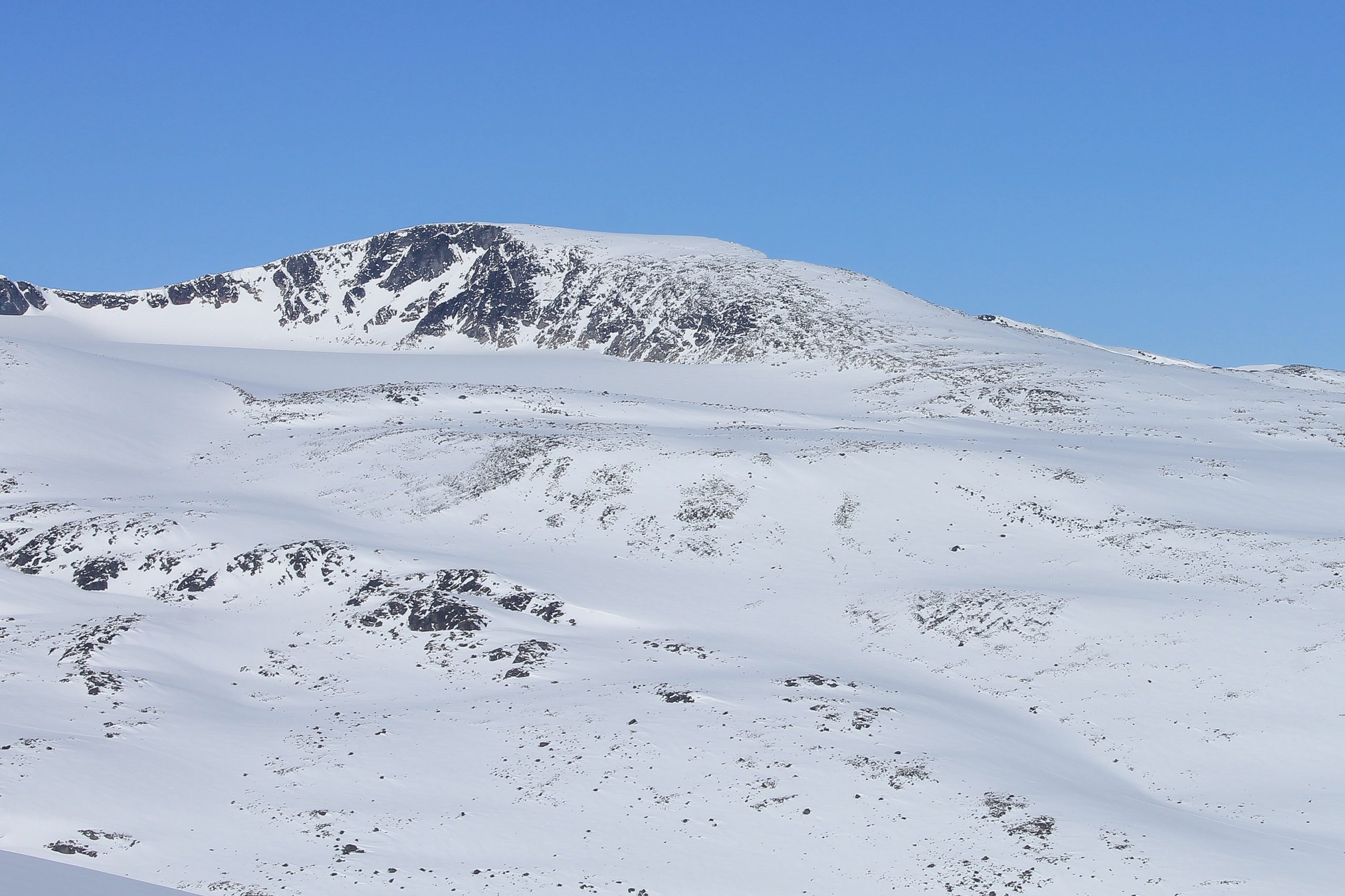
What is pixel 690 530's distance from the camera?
4419 centimetres

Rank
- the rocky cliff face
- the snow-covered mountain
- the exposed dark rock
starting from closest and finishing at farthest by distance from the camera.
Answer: the snow-covered mountain < the exposed dark rock < the rocky cliff face

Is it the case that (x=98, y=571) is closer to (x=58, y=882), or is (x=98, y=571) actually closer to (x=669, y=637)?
(x=669, y=637)

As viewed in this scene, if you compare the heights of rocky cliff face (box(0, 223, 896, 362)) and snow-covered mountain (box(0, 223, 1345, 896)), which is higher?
rocky cliff face (box(0, 223, 896, 362))

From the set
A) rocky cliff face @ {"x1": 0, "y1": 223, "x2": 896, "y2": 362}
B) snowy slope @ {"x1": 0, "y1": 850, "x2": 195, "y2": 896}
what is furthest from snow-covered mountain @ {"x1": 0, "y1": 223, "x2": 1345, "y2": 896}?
rocky cliff face @ {"x1": 0, "y1": 223, "x2": 896, "y2": 362}

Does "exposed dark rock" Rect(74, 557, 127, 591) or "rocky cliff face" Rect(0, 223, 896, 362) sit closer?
"exposed dark rock" Rect(74, 557, 127, 591)

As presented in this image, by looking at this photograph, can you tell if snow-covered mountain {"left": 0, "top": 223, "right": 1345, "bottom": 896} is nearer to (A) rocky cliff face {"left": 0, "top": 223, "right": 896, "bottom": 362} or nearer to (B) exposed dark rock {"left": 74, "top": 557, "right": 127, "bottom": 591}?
(B) exposed dark rock {"left": 74, "top": 557, "right": 127, "bottom": 591}

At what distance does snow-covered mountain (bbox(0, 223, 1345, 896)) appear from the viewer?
23.2 m

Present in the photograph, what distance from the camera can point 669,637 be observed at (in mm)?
35812

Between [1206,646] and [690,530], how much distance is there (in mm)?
19509

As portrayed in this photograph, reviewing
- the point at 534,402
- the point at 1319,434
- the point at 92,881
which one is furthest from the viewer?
the point at 534,402

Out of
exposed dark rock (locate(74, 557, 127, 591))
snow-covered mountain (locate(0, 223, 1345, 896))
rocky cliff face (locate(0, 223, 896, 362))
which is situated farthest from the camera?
rocky cliff face (locate(0, 223, 896, 362))

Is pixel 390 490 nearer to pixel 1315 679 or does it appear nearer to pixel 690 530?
pixel 690 530

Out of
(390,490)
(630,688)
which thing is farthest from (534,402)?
(630,688)

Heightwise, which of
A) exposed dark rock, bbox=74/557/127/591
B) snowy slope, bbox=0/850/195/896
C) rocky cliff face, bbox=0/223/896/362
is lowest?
exposed dark rock, bbox=74/557/127/591
